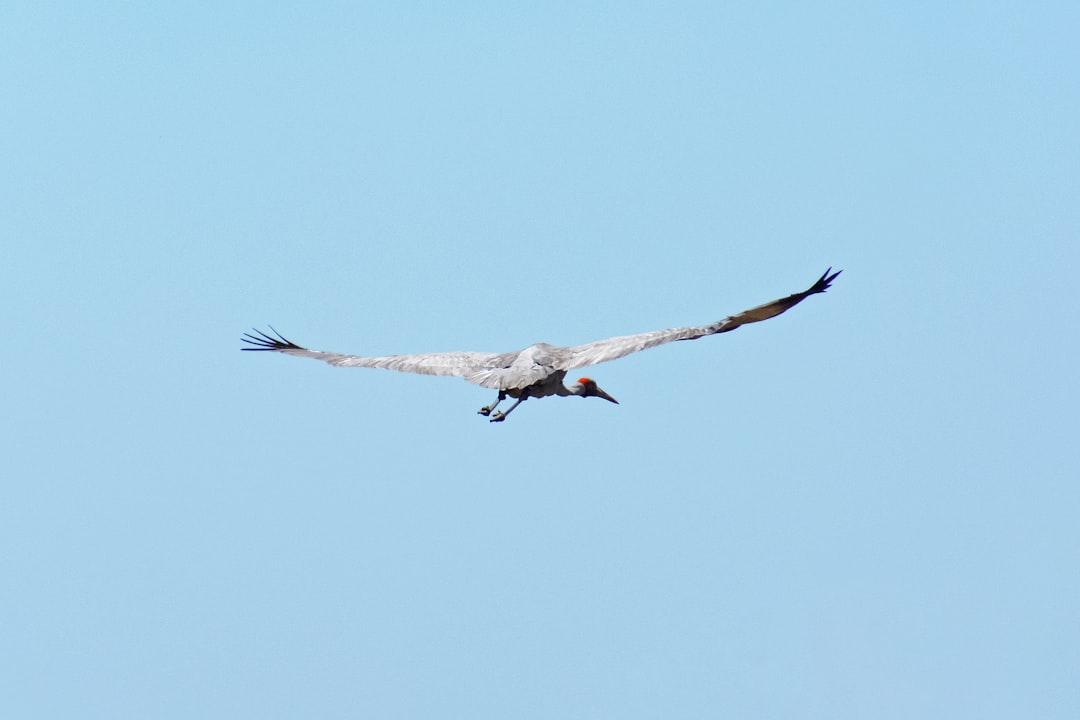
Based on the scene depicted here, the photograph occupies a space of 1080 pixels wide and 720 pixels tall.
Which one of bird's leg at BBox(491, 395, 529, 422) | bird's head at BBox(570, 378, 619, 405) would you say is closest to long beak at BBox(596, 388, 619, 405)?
bird's head at BBox(570, 378, 619, 405)

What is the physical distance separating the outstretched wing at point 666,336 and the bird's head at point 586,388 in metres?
1.93

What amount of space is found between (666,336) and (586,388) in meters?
3.69

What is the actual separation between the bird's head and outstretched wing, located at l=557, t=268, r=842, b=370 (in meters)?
1.93

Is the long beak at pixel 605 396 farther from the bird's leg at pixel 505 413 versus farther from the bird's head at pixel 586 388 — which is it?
the bird's leg at pixel 505 413

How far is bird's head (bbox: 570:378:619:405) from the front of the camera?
115 ft

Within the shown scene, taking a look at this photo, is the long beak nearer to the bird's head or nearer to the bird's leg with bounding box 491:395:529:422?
the bird's head

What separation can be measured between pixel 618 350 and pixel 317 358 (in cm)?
840

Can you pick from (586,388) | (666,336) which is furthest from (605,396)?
(666,336)

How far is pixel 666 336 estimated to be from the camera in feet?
105

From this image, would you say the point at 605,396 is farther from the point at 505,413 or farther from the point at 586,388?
the point at 505,413

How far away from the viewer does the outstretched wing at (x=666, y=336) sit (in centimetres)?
3012

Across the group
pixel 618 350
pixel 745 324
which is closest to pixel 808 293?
pixel 745 324

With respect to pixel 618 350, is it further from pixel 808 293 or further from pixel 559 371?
pixel 808 293

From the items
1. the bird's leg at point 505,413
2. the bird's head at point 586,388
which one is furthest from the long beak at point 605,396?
the bird's leg at point 505,413
